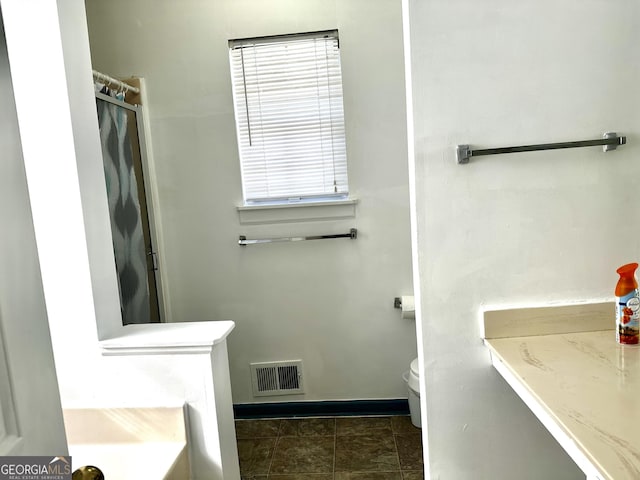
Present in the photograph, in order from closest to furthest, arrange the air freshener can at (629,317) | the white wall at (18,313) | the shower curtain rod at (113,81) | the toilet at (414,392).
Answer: the white wall at (18,313) → the air freshener can at (629,317) → the shower curtain rod at (113,81) → the toilet at (414,392)

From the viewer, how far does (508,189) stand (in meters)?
1.19

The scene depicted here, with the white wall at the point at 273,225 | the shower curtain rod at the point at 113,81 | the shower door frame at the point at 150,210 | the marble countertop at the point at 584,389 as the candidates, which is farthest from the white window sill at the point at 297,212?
the marble countertop at the point at 584,389

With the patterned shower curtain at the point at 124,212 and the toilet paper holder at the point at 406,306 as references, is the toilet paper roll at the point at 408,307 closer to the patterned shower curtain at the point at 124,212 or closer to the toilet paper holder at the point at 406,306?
the toilet paper holder at the point at 406,306

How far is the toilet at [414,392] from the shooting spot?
2.16m

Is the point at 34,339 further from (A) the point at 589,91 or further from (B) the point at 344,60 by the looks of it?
(B) the point at 344,60

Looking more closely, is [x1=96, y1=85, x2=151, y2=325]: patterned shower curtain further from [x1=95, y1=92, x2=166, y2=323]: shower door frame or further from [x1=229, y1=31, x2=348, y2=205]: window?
[x1=229, y1=31, x2=348, y2=205]: window

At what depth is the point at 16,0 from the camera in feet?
4.17

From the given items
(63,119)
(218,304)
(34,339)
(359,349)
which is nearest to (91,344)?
(63,119)

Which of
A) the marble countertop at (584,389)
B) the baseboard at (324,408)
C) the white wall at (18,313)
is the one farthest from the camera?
the baseboard at (324,408)

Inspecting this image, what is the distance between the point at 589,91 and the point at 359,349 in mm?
1680

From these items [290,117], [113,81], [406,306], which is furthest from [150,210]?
[406,306]

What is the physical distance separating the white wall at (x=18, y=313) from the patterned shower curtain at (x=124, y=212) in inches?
66.1

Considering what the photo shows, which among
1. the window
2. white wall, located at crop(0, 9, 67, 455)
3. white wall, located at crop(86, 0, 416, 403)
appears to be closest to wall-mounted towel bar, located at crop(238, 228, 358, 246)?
white wall, located at crop(86, 0, 416, 403)

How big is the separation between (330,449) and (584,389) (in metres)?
1.50
